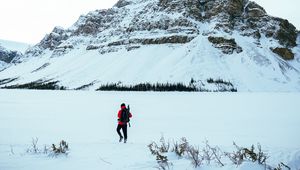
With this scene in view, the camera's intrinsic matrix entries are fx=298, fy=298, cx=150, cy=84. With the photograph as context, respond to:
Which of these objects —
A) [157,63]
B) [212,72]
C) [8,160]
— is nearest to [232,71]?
[212,72]

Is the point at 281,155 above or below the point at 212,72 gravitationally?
below

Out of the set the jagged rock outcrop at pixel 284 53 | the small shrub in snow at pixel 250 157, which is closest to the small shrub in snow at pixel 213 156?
the small shrub in snow at pixel 250 157

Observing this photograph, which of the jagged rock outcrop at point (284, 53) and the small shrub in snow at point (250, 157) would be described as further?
the jagged rock outcrop at point (284, 53)

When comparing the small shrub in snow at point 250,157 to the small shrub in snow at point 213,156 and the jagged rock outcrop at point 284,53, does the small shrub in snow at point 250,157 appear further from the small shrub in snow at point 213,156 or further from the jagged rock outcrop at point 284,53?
the jagged rock outcrop at point 284,53

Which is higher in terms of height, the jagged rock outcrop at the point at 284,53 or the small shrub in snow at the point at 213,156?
the jagged rock outcrop at the point at 284,53

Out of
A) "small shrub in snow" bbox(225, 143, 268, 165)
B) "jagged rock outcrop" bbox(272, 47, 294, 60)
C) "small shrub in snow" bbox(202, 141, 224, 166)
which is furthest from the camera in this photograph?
"jagged rock outcrop" bbox(272, 47, 294, 60)

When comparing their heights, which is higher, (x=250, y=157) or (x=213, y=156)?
(x=250, y=157)

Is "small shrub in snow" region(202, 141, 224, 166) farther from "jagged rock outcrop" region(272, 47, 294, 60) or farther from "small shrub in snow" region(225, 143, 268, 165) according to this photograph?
"jagged rock outcrop" region(272, 47, 294, 60)

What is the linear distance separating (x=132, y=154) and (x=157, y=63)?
176540 mm

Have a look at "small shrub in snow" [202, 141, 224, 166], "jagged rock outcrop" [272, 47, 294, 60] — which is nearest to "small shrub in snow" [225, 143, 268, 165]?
"small shrub in snow" [202, 141, 224, 166]

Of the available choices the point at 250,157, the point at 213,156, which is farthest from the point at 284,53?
the point at 250,157

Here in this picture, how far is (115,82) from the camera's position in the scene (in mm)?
166375

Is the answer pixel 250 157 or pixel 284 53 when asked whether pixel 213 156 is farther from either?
pixel 284 53

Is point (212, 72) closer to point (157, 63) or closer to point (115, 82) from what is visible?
point (157, 63)
